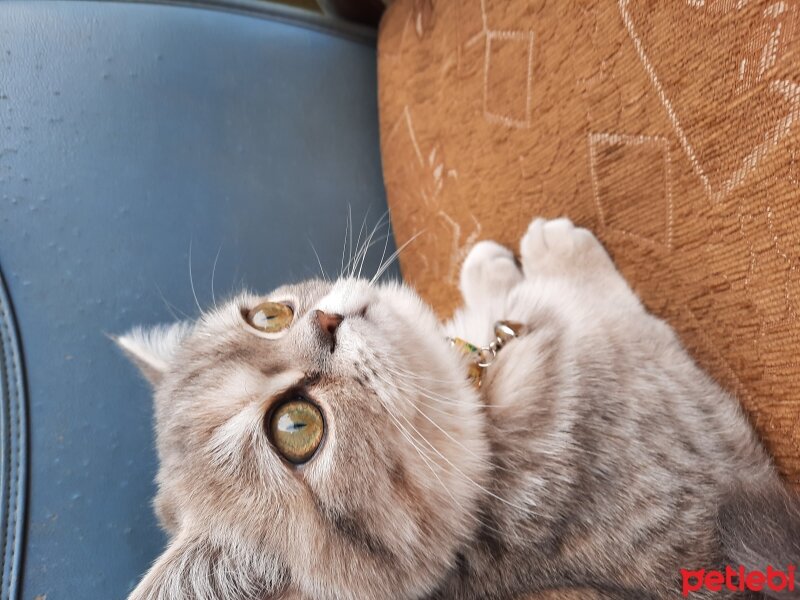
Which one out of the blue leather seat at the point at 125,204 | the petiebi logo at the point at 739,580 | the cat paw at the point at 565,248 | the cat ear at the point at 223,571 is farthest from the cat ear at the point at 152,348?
the petiebi logo at the point at 739,580

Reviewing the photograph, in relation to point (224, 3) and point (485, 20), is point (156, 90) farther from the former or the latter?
point (485, 20)

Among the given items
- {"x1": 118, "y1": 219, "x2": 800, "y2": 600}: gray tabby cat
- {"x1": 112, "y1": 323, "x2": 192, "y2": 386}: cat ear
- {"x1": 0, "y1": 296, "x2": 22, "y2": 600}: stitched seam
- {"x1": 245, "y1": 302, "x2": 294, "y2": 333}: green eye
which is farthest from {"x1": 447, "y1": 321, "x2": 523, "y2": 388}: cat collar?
{"x1": 0, "y1": 296, "x2": 22, "y2": 600}: stitched seam

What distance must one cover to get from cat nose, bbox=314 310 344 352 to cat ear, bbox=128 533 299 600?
0.30 metres

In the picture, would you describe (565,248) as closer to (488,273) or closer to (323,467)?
(488,273)

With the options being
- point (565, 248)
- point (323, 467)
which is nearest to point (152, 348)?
point (323, 467)

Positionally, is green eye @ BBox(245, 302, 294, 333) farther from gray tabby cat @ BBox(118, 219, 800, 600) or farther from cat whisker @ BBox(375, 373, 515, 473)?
cat whisker @ BBox(375, 373, 515, 473)

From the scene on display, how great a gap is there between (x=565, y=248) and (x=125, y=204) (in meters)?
0.96

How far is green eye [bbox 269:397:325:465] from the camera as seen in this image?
2.21ft

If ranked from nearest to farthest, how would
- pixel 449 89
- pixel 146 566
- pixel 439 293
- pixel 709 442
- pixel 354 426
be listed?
pixel 354 426 < pixel 709 442 < pixel 146 566 < pixel 449 89 < pixel 439 293

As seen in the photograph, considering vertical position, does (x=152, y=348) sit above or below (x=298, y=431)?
above

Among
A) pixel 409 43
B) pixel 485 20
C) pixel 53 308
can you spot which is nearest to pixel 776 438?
pixel 485 20

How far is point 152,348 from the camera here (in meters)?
0.98

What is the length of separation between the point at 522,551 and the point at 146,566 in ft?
2.38

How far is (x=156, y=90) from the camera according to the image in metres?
1.24
